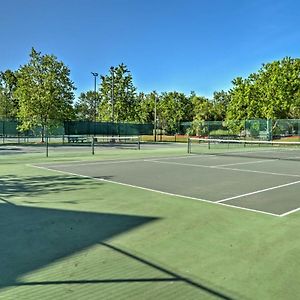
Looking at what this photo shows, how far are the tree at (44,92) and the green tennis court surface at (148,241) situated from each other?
24.8m

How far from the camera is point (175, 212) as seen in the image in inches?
255

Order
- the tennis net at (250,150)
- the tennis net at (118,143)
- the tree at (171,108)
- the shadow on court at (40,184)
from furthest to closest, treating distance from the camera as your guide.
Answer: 1. the tree at (171,108)
2. the tennis net at (118,143)
3. the tennis net at (250,150)
4. the shadow on court at (40,184)

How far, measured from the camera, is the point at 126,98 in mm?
48531

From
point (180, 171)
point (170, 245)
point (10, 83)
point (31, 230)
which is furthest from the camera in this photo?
point (10, 83)

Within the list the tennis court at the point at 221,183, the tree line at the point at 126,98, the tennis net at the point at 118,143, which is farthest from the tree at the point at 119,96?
the tennis court at the point at 221,183

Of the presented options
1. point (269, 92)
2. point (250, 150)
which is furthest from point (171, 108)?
point (250, 150)

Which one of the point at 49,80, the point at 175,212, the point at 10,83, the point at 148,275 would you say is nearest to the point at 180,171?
the point at 175,212

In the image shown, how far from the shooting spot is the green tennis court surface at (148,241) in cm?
345

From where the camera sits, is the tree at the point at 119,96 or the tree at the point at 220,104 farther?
the tree at the point at 220,104

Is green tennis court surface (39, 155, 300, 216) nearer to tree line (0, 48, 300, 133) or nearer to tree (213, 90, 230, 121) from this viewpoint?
tree line (0, 48, 300, 133)

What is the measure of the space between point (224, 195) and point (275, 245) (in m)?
3.42

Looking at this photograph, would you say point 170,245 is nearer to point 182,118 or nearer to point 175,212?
point 175,212

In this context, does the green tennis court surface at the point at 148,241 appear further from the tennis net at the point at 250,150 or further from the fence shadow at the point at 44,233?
the tennis net at the point at 250,150

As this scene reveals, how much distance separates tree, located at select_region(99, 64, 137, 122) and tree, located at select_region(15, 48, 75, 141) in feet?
42.3
